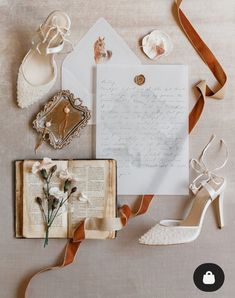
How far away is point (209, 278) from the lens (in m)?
0.93

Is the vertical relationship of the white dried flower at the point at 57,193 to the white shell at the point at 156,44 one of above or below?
below

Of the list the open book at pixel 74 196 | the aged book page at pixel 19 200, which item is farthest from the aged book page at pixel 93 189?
the aged book page at pixel 19 200

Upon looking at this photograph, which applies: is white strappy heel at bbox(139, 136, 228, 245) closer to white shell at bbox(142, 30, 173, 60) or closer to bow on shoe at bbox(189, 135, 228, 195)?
bow on shoe at bbox(189, 135, 228, 195)

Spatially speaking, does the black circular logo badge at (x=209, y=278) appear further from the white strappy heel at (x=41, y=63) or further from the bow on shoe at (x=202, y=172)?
the white strappy heel at (x=41, y=63)

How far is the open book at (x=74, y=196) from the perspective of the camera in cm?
92

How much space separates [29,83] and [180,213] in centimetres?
41

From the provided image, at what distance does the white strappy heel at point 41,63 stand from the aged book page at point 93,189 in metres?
0.16

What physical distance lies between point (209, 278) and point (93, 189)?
0.31 m

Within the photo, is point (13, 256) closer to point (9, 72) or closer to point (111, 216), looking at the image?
point (111, 216)

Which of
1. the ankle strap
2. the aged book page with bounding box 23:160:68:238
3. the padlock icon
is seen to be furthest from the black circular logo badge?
the ankle strap

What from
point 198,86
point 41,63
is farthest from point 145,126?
point 41,63

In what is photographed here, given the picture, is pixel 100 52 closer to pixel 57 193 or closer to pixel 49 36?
pixel 49 36

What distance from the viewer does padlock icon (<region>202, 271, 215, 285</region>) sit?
0.93 meters

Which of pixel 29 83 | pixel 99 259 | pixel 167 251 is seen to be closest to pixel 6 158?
pixel 29 83
